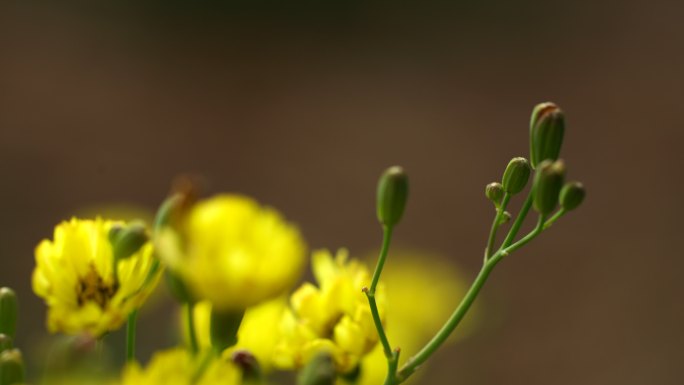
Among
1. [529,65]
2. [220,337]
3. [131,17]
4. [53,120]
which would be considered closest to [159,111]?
[53,120]

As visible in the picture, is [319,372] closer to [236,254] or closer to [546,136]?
[236,254]

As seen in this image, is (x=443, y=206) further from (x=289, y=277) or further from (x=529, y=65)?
(x=289, y=277)

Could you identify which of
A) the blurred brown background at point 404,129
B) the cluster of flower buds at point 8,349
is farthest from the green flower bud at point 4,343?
the blurred brown background at point 404,129

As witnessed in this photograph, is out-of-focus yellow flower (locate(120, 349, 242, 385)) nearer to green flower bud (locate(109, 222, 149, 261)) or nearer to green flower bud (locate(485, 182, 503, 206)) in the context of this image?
green flower bud (locate(109, 222, 149, 261))

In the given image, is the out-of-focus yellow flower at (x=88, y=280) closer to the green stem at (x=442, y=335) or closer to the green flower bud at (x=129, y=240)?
the green flower bud at (x=129, y=240)

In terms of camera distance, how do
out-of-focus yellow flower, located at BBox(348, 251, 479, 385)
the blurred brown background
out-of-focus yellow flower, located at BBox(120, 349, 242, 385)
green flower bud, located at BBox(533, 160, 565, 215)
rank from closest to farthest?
1. out-of-focus yellow flower, located at BBox(120, 349, 242, 385)
2. green flower bud, located at BBox(533, 160, 565, 215)
3. out-of-focus yellow flower, located at BBox(348, 251, 479, 385)
4. the blurred brown background

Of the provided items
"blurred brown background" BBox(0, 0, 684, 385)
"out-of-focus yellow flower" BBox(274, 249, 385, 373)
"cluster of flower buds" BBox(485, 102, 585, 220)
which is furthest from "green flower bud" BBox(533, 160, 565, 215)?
"blurred brown background" BBox(0, 0, 684, 385)
